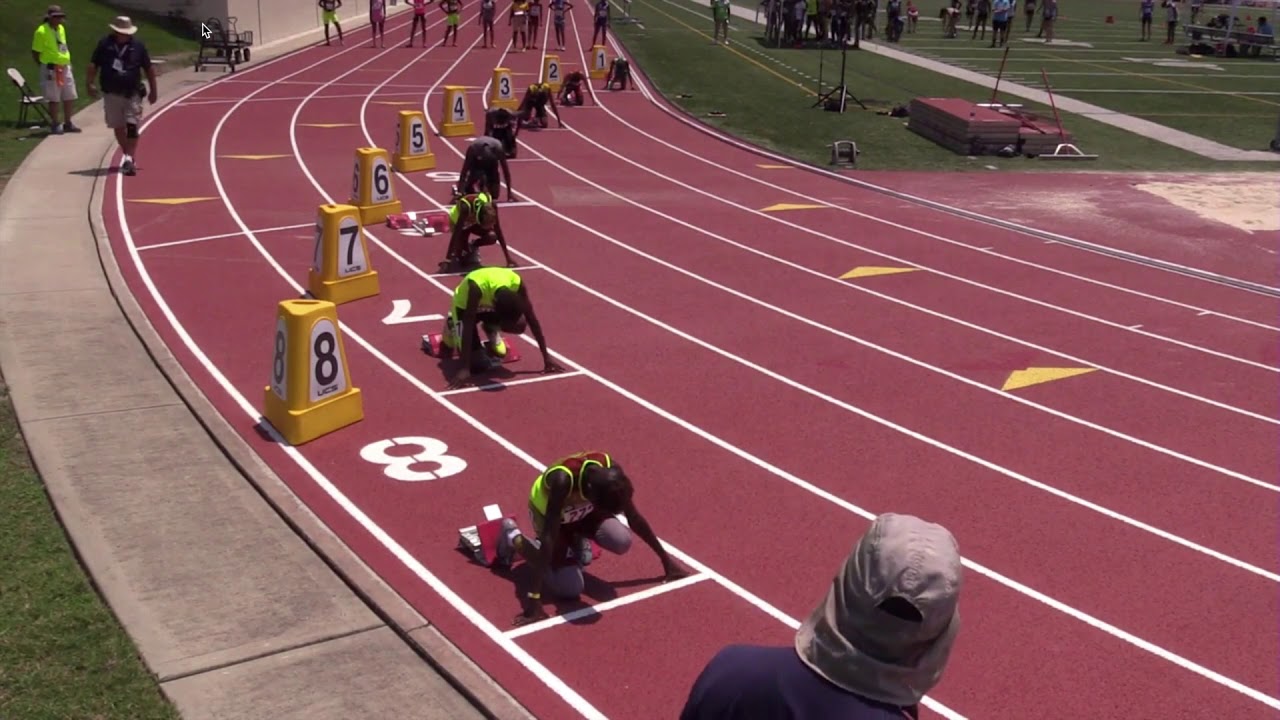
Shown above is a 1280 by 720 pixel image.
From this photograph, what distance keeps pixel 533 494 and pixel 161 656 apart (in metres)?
2.10

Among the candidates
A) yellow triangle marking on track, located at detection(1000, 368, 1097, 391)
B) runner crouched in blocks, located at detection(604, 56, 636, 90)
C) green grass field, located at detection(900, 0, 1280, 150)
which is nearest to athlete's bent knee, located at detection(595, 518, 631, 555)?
yellow triangle marking on track, located at detection(1000, 368, 1097, 391)

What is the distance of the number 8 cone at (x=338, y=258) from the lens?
1213 cm

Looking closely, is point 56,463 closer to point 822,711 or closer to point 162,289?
point 162,289

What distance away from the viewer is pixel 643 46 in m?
39.6

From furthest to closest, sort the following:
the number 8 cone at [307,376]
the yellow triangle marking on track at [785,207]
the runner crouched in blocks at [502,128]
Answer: the runner crouched in blocks at [502,128] < the yellow triangle marking on track at [785,207] < the number 8 cone at [307,376]

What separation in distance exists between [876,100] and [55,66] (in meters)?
17.5

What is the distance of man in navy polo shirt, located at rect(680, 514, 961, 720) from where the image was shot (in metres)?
2.44

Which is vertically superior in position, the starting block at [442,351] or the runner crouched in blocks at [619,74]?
the runner crouched in blocks at [619,74]

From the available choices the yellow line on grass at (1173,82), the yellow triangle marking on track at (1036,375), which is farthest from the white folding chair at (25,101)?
the yellow line on grass at (1173,82)

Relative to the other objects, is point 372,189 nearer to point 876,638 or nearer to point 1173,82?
point 876,638

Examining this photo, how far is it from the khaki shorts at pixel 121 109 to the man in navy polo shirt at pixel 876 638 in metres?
16.4

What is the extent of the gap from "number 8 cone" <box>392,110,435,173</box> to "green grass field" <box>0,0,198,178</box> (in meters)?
5.48

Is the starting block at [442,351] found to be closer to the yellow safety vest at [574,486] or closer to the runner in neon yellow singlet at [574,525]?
the runner in neon yellow singlet at [574,525]

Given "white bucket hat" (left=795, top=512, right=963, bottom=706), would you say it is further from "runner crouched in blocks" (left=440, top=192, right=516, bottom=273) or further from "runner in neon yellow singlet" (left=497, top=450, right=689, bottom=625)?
"runner crouched in blocks" (left=440, top=192, right=516, bottom=273)
